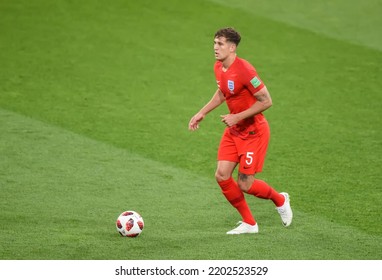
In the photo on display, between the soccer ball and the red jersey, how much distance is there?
52.0 inches

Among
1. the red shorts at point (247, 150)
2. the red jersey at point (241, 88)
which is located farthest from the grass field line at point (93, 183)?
the red jersey at point (241, 88)

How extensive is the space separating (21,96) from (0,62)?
154 cm

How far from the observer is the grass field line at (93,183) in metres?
9.24

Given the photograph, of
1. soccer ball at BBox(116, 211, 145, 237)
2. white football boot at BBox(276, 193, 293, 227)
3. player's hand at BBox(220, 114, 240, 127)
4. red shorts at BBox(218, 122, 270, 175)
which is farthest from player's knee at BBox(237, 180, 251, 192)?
soccer ball at BBox(116, 211, 145, 237)

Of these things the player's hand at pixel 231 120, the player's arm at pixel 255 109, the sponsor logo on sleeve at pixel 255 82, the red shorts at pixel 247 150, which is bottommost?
the red shorts at pixel 247 150

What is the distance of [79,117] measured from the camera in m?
12.7

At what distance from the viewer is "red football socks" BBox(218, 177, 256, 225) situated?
859 cm

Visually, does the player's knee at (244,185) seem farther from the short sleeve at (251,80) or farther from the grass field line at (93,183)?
the short sleeve at (251,80)

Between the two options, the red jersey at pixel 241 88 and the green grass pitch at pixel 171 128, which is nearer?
the red jersey at pixel 241 88

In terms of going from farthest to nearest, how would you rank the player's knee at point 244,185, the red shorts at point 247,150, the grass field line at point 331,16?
the grass field line at point 331,16 < the player's knee at point 244,185 < the red shorts at point 247,150

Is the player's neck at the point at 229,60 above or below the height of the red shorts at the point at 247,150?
above

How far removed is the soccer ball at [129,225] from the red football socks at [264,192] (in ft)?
3.90

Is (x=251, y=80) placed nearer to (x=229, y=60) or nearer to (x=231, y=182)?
(x=229, y=60)

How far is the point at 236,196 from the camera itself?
8633mm
